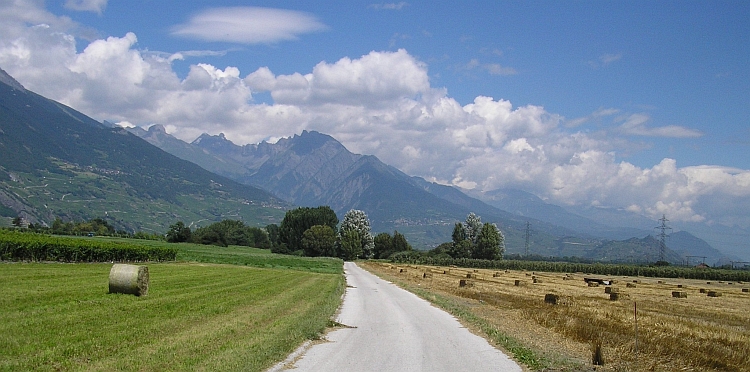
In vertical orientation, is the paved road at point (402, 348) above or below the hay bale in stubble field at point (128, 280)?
below

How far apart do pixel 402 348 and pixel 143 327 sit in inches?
280

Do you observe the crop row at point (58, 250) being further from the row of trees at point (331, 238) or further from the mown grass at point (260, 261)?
the row of trees at point (331, 238)

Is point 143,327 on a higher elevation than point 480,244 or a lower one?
lower

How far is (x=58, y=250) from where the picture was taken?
43.4 metres

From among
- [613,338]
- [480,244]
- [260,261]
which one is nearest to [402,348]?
[613,338]

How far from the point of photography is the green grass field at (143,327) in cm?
1209

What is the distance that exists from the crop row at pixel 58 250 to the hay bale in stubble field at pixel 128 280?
1856 cm

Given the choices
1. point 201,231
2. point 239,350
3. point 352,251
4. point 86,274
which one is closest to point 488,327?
point 239,350

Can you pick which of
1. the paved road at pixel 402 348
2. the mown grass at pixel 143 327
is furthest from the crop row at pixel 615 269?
the mown grass at pixel 143 327

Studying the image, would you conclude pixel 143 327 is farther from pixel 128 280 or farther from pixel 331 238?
pixel 331 238

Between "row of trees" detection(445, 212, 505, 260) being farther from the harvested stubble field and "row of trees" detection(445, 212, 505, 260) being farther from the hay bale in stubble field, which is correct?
the hay bale in stubble field

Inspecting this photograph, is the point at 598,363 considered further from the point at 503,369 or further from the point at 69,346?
the point at 69,346

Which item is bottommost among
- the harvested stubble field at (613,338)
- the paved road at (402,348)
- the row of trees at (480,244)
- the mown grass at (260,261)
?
the mown grass at (260,261)

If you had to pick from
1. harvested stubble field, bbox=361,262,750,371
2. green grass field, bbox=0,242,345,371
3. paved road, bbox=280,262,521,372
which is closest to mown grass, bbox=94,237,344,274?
green grass field, bbox=0,242,345,371
